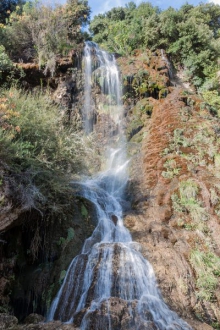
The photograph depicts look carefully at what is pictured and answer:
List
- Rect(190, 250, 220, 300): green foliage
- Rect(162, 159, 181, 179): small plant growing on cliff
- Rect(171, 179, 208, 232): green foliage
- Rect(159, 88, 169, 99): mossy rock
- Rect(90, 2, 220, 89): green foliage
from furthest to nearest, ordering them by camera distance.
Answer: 1. Rect(90, 2, 220, 89): green foliage
2. Rect(159, 88, 169, 99): mossy rock
3. Rect(162, 159, 181, 179): small plant growing on cliff
4. Rect(171, 179, 208, 232): green foliage
5. Rect(190, 250, 220, 300): green foliage

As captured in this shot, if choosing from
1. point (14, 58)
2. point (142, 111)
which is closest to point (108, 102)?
point (142, 111)

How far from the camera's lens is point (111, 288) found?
19.5 ft

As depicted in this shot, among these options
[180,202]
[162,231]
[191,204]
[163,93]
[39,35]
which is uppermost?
[39,35]

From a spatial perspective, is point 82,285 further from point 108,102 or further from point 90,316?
point 108,102

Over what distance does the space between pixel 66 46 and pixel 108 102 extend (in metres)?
4.41

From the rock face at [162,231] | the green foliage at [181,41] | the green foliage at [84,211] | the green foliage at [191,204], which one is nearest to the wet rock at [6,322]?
the rock face at [162,231]

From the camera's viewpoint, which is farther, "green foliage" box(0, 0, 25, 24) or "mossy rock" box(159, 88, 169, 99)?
"green foliage" box(0, 0, 25, 24)

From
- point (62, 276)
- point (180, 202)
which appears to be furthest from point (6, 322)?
point (180, 202)

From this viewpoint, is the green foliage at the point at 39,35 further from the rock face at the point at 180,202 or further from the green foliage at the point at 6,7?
the rock face at the point at 180,202

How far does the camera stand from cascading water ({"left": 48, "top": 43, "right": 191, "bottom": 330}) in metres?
4.89

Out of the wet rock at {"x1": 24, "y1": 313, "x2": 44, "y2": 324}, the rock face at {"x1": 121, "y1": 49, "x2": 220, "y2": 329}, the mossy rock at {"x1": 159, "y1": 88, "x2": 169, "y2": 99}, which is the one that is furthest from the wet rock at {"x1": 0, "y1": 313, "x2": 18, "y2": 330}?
the mossy rock at {"x1": 159, "y1": 88, "x2": 169, "y2": 99}

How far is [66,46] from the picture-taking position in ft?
51.4

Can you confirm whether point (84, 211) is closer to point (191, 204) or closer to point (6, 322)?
point (191, 204)

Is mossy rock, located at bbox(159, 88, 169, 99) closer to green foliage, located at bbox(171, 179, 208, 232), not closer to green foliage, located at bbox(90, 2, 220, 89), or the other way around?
green foliage, located at bbox(90, 2, 220, 89)
